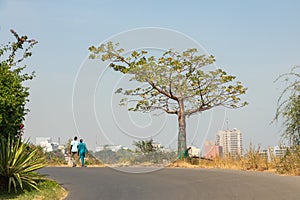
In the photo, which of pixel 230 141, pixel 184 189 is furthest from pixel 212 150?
pixel 184 189

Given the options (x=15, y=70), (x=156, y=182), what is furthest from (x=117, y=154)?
(x=15, y=70)

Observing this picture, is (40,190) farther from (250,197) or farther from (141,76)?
(141,76)

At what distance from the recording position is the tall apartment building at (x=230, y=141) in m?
24.6

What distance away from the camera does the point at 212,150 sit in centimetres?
2661

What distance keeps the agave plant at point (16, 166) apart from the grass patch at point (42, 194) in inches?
6.5

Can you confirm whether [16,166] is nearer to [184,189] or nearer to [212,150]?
[184,189]

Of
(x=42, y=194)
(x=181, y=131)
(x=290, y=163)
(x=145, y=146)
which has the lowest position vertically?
(x=42, y=194)

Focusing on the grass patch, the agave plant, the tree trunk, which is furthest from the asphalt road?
the tree trunk

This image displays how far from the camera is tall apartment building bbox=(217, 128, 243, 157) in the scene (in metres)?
24.6

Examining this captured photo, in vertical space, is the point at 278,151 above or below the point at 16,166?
above

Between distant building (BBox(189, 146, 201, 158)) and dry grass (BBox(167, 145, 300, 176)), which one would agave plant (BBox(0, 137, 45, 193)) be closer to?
dry grass (BBox(167, 145, 300, 176))

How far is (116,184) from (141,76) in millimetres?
13288

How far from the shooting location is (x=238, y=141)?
1105 inches

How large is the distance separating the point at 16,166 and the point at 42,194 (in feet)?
3.27
